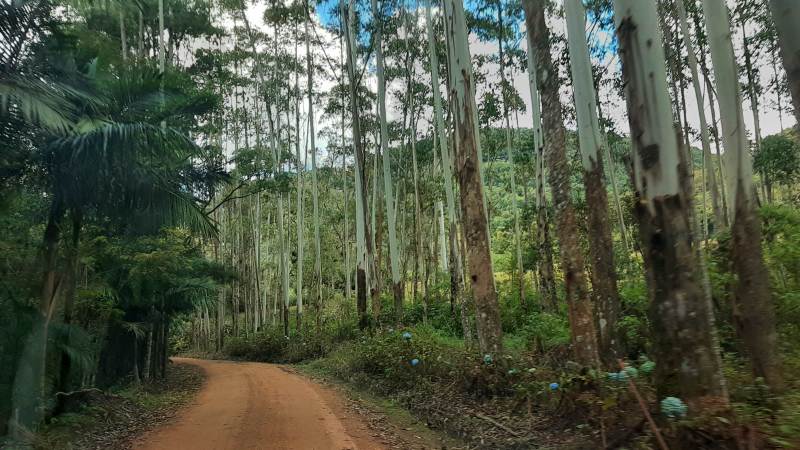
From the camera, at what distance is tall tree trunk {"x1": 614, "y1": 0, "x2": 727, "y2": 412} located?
12.0 ft

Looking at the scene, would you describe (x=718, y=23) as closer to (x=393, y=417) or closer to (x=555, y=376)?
(x=555, y=376)

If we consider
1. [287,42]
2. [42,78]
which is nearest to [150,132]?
[42,78]

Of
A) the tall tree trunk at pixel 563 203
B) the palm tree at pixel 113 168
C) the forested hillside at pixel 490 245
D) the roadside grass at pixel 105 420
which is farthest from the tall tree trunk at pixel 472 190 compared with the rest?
the roadside grass at pixel 105 420

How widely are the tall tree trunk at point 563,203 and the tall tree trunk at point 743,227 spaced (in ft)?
6.97

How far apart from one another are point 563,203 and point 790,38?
3514 millimetres

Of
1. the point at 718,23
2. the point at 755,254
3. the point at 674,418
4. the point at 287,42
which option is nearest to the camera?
the point at 674,418

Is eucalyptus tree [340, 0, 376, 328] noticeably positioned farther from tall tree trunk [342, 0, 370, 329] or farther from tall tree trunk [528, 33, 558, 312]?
tall tree trunk [528, 33, 558, 312]

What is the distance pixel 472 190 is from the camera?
8648 millimetres

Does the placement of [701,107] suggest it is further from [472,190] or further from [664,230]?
[664,230]

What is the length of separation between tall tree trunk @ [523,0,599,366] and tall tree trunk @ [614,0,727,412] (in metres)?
2.51

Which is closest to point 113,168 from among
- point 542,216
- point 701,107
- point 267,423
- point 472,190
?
point 267,423

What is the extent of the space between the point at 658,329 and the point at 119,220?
8.43 meters

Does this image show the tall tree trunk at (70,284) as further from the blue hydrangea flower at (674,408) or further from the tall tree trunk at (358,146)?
the tall tree trunk at (358,146)

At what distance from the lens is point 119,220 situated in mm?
8742
